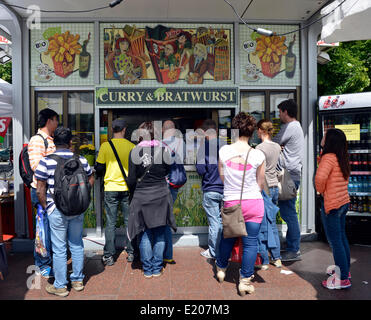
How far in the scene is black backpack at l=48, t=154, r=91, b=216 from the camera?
3.07 meters

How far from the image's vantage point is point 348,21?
3.62 meters

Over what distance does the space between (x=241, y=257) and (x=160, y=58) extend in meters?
3.21

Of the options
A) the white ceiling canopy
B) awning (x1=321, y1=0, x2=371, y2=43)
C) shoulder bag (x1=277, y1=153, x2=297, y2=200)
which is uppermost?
the white ceiling canopy

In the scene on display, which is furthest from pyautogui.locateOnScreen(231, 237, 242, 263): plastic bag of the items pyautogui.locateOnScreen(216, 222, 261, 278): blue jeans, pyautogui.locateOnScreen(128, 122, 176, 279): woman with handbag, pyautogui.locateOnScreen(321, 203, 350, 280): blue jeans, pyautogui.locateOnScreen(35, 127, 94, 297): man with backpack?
pyautogui.locateOnScreen(35, 127, 94, 297): man with backpack

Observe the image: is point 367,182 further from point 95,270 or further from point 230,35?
point 95,270

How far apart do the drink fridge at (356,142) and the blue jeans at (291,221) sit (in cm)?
101

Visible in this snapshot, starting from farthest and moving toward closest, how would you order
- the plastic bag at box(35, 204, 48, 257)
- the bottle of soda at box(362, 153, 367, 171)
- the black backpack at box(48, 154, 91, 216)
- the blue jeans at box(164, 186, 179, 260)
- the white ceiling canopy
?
the bottle of soda at box(362, 153, 367, 171) → the white ceiling canopy → the blue jeans at box(164, 186, 179, 260) → the plastic bag at box(35, 204, 48, 257) → the black backpack at box(48, 154, 91, 216)

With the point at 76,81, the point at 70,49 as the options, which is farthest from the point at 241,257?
the point at 70,49

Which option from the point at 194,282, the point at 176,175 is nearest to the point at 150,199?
the point at 176,175

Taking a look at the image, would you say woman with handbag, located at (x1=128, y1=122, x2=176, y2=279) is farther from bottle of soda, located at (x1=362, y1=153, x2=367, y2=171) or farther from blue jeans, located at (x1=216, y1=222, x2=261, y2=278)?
bottle of soda, located at (x1=362, y1=153, x2=367, y2=171)

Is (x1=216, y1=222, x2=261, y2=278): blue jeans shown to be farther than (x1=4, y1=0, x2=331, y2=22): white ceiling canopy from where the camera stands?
No

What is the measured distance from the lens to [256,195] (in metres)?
3.18

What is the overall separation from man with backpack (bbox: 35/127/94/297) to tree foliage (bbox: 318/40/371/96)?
9.20m

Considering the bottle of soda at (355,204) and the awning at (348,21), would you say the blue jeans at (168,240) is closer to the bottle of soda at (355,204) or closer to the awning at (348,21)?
the awning at (348,21)
